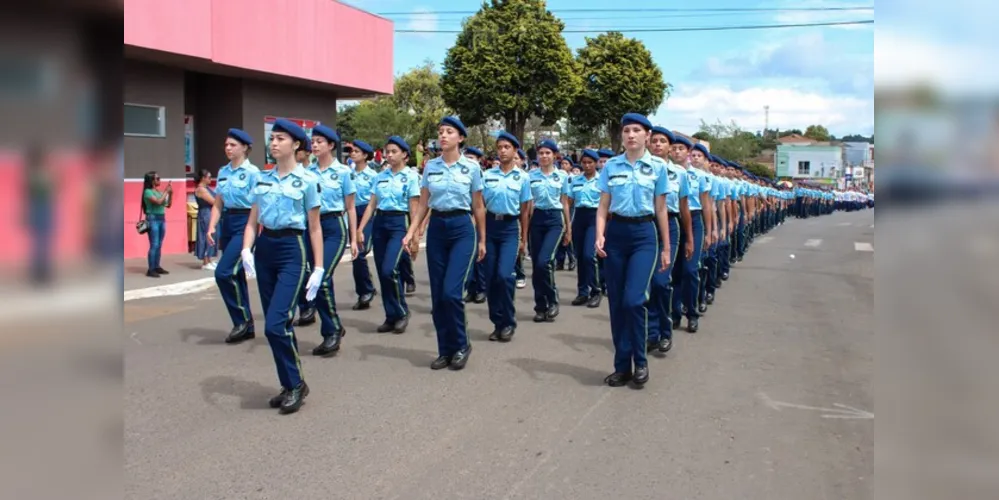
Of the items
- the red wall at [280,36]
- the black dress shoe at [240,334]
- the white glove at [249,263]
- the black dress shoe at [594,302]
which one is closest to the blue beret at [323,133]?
the black dress shoe at [240,334]

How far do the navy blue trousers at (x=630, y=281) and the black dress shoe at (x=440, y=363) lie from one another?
1420mm

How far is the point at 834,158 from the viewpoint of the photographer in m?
89.7

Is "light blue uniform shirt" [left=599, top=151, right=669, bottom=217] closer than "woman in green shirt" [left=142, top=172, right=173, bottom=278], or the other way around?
"light blue uniform shirt" [left=599, top=151, right=669, bottom=217]

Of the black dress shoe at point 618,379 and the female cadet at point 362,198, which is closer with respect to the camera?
the black dress shoe at point 618,379

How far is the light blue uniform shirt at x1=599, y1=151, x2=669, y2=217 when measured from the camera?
6.05m

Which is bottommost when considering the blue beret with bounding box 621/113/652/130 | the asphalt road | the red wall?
the asphalt road

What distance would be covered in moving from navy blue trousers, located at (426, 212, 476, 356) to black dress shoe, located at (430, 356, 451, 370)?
0.12 ft

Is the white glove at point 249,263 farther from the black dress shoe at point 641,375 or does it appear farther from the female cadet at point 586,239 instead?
the female cadet at point 586,239

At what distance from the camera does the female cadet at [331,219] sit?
7.25m

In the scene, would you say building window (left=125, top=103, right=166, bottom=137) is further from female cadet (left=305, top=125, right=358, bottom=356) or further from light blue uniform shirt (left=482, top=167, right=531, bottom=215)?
light blue uniform shirt (left=482, top=167, right=531, bottom=215)

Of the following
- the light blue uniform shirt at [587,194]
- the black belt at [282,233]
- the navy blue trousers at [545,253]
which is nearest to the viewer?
the black belt at [282,233]

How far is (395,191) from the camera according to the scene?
8297mm

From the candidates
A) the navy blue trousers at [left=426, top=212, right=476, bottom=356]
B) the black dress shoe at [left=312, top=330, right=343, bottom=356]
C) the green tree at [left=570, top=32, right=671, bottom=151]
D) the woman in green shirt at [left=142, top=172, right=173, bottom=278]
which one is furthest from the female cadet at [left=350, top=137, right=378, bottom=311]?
the green tree at [left=570, top=32, right=671, bottom=151]
